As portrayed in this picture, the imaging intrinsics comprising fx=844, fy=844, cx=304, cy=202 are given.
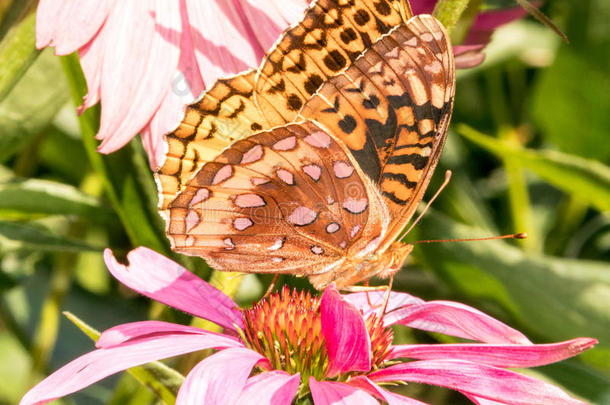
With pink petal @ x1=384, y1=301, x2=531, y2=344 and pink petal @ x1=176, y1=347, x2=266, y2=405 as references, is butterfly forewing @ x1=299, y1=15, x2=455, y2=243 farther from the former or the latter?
pink petal @ x1=176, y1=347, x2=266, y2=405

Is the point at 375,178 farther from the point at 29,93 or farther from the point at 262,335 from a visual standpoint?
the point at 29,93

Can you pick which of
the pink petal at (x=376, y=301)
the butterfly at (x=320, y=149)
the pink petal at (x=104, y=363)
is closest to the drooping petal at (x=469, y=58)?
the butterfly at (x=320, y=149)

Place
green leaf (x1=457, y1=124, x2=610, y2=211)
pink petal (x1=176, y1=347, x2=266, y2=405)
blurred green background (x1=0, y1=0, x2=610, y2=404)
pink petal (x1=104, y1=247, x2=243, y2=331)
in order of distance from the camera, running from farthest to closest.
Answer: green leaf (x1=457, y1=124, x2=610, y2=211) < blurred green background (x1=0, y1=0, x2=610, y2=404) < pink petal (x1=104, y1=247, x2=243, y2=331) < pink petal (x1=176, y1=347, x2=266, y2=405)

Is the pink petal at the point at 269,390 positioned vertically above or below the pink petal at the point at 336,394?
above

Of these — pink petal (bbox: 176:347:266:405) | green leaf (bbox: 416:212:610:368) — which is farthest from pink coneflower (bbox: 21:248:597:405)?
green leaf (bbox: 416:212:610:368)

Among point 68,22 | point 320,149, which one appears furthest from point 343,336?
point 68,22

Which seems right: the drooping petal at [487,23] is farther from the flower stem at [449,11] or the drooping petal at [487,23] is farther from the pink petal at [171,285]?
the pink petal at [171,285]

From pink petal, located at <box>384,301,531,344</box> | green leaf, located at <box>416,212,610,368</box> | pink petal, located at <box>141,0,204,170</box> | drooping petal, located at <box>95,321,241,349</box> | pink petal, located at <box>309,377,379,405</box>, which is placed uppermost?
pink petal, located at <box>141,0,204,170</box>
